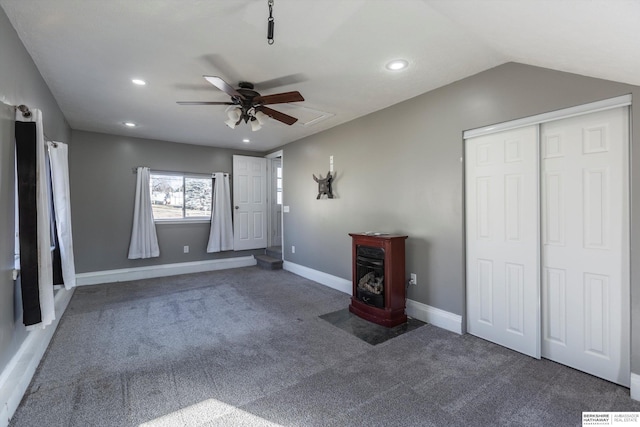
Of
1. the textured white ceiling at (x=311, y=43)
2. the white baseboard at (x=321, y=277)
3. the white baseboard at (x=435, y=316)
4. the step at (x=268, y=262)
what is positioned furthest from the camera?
the step at (x=268, y=262)

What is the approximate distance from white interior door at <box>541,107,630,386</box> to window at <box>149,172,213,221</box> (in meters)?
5.52

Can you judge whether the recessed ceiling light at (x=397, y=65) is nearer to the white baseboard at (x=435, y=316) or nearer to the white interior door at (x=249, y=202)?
the white baseboard at (x=435, y=316)

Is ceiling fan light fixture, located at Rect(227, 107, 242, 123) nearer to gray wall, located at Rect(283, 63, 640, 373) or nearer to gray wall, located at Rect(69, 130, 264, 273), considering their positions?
gray wall, located at Rect(283, 63, 640, 373)

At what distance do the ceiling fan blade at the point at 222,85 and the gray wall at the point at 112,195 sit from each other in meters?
3.56

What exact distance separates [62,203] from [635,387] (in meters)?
5.09

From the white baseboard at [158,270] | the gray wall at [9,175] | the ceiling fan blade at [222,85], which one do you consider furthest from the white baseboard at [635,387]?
the white baseboard at [158,270]

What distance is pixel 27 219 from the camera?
2012 mm

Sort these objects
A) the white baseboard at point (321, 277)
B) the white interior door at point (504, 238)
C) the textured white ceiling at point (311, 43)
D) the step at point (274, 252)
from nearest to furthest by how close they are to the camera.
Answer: the textured white ceiling at point (311, 43) < the white interior door at point (504, 238) < the white baseboard at point (321, 277) < the step at point (274, 252)

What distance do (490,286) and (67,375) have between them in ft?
11.8

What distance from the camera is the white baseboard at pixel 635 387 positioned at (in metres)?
1.90

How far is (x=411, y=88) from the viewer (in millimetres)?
3078

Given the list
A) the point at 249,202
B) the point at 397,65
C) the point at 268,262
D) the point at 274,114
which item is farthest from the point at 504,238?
the point at 249,202

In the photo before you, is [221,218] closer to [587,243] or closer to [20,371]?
[20,371]

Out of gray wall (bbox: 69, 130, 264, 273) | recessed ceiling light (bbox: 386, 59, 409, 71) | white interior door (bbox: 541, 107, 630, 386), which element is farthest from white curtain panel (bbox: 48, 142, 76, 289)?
white interior door (bbox: 541, 107, 630, 386)
